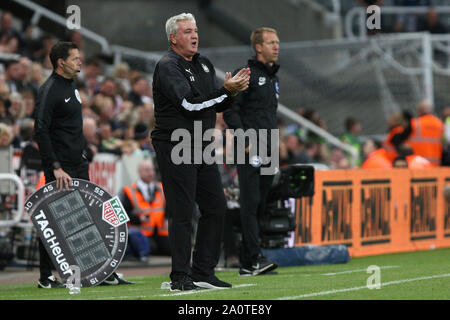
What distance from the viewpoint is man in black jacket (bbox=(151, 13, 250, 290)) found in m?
8.84

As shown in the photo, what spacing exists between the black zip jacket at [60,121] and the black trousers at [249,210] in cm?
176

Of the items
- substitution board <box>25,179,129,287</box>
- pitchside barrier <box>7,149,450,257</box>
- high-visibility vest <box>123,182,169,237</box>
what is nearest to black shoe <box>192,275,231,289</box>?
substitution board <box>25,179,129,287</box>

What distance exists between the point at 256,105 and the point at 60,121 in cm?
207

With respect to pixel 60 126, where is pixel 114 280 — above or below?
below

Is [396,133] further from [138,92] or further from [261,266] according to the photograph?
[261,266]

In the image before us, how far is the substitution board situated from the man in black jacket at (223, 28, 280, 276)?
1.76 meters

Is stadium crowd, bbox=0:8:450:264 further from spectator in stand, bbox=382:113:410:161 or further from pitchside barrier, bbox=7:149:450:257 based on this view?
pitchside barrier, bbox=7:149:450:257

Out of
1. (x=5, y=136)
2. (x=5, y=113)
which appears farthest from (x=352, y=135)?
(x=5, y=136)

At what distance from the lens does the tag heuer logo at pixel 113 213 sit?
9.73 m

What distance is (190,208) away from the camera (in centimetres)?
902

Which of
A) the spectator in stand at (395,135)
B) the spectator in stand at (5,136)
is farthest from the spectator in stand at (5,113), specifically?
the spectator in stand at (395,135)

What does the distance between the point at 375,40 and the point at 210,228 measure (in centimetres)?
1356

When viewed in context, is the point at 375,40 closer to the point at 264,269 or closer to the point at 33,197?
the point at 264,269
